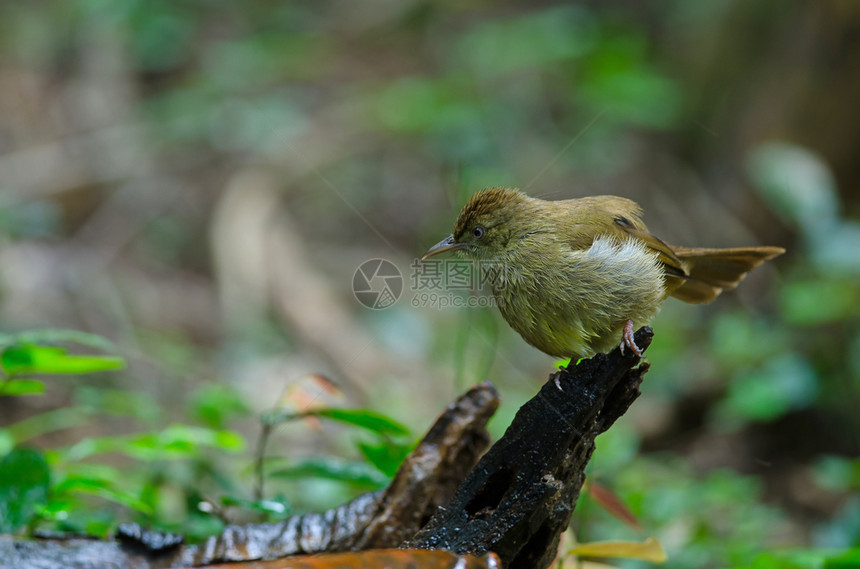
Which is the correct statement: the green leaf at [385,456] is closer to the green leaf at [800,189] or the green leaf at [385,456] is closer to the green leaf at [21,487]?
the green leaf at [21,487]

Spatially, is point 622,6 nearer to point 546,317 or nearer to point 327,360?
point 327,360

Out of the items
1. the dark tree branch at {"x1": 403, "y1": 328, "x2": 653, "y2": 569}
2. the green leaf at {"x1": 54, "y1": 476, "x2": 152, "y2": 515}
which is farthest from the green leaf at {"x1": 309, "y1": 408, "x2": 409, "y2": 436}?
the green leaf at {"x1": 54, "y1": 476, "x2": 152, "y2": 515}

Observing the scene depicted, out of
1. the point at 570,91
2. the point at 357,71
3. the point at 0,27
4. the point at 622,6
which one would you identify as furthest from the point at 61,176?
the point at 622,6

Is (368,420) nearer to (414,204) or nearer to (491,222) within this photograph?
(491,222)

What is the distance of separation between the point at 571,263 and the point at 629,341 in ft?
1.20

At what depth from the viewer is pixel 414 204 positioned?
936 centimetres

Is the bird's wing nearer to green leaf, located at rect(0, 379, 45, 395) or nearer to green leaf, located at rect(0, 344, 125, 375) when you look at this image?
green leaf, located at rect(0, 344, 125, 375)

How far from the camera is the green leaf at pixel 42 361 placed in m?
2.47

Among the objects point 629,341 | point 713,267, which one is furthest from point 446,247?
point 713,267

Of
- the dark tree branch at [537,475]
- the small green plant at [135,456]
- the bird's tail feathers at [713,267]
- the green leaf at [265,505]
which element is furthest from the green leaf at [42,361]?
the bird's tail feathers at [713,267]

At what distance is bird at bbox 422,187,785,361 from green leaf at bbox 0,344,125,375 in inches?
51.6

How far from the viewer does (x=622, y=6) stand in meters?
11.2

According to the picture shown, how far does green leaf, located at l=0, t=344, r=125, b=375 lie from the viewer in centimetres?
247

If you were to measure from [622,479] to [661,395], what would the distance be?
176cm
